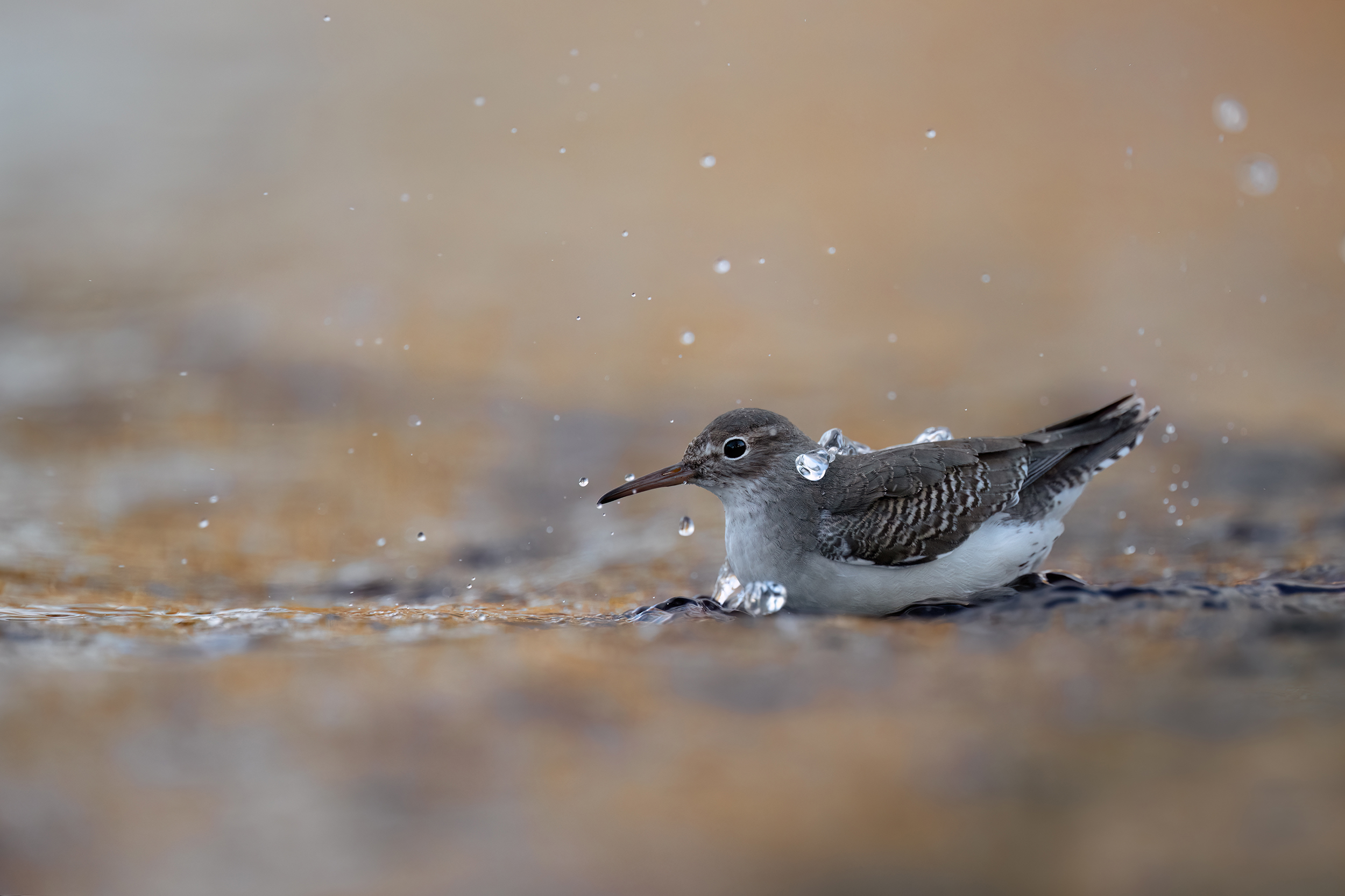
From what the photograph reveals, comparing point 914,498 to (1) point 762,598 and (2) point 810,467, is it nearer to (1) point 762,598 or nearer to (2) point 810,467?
(2) point 810,467

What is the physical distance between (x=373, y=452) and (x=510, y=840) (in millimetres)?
4142

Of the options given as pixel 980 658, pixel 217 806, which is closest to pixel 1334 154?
pixel 980 658

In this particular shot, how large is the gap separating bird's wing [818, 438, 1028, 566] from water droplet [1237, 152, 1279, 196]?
6135mm

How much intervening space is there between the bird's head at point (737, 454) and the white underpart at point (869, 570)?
0.10 m

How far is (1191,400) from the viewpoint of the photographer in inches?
300

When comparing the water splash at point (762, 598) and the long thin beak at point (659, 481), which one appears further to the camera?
the long thin beak at point (659, 481)

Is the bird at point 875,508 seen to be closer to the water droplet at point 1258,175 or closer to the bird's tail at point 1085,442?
the bird's tail at point 1085,442

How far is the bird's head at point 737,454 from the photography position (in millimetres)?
4438

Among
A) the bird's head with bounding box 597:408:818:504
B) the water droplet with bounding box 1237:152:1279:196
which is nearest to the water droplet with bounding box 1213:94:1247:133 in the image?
the water droplet with bounding box 1237:152:1279:196

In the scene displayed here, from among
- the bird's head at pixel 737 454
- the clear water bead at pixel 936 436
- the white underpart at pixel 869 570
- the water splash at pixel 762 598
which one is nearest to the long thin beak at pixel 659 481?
the bird's head at pixel 737 454

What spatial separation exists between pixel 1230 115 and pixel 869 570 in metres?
6.99

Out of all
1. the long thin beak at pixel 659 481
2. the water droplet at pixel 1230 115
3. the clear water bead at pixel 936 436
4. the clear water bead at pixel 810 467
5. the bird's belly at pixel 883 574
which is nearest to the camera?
the bird's belly at pixel 883 574

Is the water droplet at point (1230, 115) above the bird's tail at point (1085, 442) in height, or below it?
above

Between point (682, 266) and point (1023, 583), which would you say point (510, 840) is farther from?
point (682, 266)
